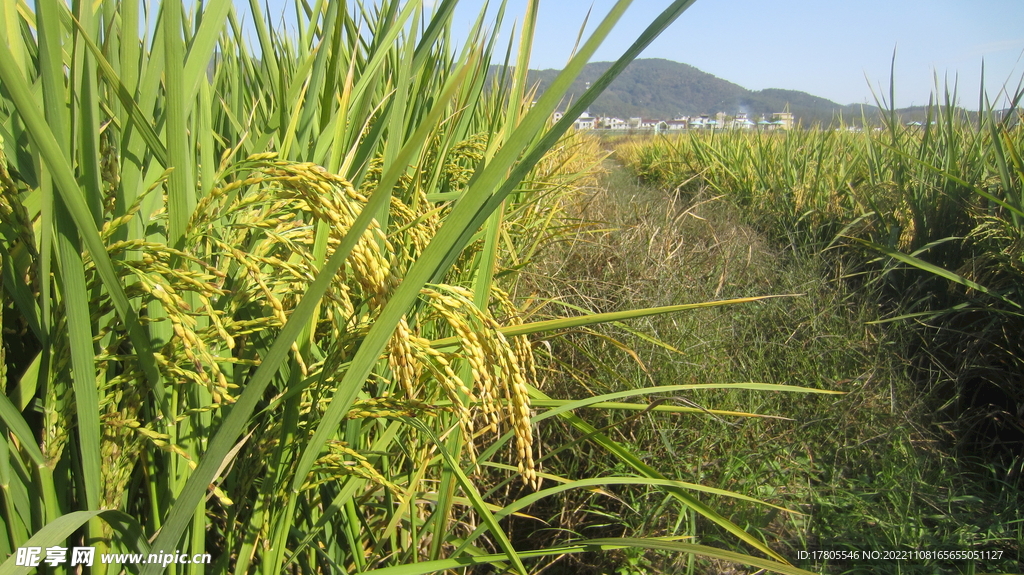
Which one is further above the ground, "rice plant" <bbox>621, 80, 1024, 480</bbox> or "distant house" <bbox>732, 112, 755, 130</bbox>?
"distant house" <bbox>732, 112, 755, 130</bbox>

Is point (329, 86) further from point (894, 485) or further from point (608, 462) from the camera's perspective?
point (894, 485)

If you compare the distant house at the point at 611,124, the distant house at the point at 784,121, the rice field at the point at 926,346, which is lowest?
the rice field at the point at 926,346

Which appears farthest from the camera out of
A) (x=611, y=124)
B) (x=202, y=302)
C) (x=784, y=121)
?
(x=611, y=124)

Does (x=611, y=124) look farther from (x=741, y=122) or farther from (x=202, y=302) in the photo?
(x=202, y=302)

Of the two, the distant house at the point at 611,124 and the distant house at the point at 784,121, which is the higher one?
the distant house at the point at 611,124

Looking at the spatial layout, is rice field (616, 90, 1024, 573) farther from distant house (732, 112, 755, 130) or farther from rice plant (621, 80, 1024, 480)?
distant house (732, 112, 755, 130)

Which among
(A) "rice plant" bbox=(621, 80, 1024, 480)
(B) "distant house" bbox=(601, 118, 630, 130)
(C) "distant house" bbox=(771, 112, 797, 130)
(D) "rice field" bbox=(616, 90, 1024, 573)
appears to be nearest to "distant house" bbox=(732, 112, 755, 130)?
(C) "distant house" bbox=(771, 112, 797, 130)

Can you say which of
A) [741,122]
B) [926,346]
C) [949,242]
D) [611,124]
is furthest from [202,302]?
[611,124]

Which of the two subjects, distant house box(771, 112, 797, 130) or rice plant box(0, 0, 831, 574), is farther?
distant house box(771, 112, 797, 130)

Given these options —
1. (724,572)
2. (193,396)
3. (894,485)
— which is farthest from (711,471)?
(193,396)

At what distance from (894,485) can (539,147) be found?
80.3 inches

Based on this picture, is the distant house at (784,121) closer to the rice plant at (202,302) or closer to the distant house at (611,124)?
the distant house at (611,124)

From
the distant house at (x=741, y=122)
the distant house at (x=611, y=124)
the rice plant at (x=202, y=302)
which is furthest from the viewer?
the distant house at (x=611, y=124)

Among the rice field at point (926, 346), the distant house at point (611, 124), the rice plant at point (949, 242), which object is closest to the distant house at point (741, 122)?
the rice plant at point (949, 242)
